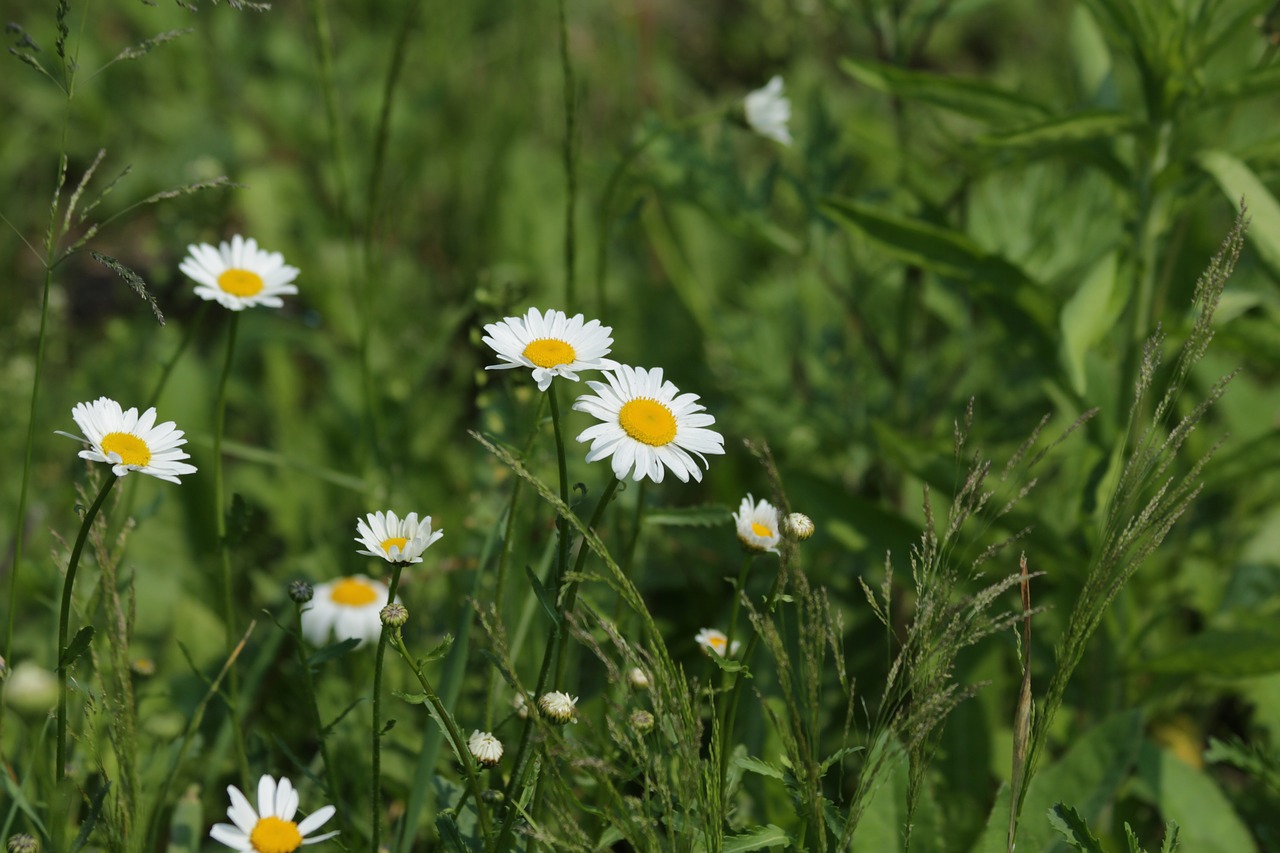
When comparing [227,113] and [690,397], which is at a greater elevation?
[227,113]

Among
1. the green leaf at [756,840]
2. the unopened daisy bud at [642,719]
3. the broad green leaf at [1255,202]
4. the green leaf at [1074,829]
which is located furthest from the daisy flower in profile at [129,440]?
the broad green leaf at [1255,202]

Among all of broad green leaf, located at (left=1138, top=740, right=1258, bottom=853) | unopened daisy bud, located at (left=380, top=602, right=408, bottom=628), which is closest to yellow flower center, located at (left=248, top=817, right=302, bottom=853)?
unopened daisy bud, located at (left=380, top=602, right=408, bottom=628)

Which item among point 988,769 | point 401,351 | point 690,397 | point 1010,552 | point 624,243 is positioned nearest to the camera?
point 690,397

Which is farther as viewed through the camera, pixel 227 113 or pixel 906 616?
pixel 227 113

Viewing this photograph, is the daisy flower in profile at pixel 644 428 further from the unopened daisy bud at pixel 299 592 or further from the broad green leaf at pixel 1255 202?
the broad green leaf at pixel 1255 202

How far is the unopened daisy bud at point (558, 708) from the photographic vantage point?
1146mm

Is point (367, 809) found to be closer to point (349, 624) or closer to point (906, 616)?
point (349, 624)

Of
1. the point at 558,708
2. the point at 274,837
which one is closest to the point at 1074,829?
the point at 558,708

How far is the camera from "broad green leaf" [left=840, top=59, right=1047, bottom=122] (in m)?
1.79

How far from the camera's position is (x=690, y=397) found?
1.23 meters

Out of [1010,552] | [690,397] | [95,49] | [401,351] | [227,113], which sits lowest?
[690,397]

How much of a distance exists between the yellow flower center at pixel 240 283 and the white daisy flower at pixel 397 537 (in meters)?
0.50

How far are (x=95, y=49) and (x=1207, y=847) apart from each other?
386cm

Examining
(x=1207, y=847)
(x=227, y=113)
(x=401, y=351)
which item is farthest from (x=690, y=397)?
(x=227, y=113)
